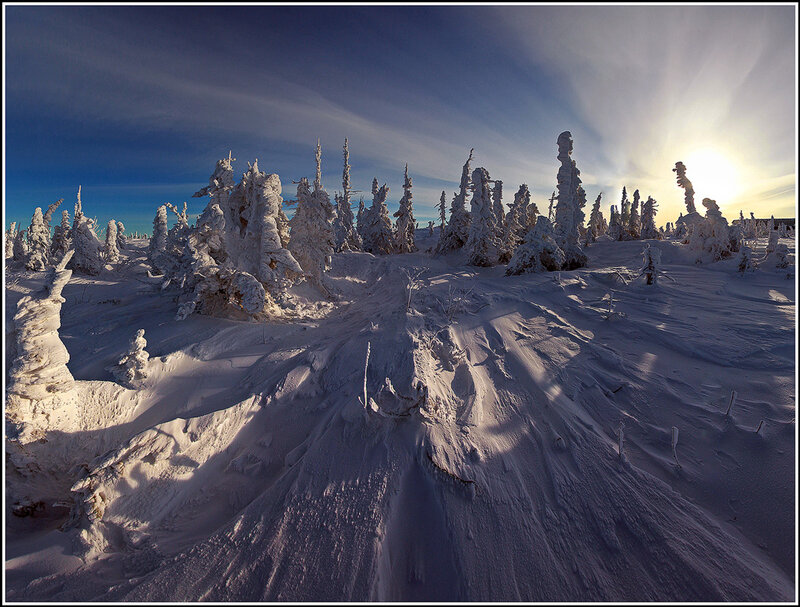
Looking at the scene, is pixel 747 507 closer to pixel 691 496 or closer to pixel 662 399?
pixel 691 496

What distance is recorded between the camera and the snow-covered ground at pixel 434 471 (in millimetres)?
3438

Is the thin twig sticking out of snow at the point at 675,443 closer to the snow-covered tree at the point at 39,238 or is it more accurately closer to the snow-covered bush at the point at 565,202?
the snow-covered bush at the point at 565,202

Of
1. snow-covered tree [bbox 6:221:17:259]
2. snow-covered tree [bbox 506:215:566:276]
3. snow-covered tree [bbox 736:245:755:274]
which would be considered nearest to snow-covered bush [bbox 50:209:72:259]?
snow-covered tree [bbox 6:221:17:259]

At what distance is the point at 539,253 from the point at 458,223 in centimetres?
1435

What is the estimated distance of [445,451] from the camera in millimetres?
4762

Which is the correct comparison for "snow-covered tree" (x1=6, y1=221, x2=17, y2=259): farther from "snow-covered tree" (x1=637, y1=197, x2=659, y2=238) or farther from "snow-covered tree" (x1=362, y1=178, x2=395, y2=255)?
"snow-covered tree" (x1=637, y1=197, x2=659, y2=238)

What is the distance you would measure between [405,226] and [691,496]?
34297mm

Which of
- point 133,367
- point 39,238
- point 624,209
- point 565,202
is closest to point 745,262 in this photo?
point 565,202

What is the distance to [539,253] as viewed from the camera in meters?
16.5

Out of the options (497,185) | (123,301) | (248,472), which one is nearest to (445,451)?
(248,472)

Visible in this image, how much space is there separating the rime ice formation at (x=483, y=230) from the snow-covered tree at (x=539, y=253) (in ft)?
20.9

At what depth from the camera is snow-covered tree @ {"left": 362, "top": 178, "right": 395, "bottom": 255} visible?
35125 mm

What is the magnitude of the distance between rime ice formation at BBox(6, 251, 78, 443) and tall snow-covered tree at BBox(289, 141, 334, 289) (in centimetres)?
1004

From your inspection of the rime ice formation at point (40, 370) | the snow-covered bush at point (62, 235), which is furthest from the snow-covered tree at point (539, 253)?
the snow-covered bush at point (62, 235)
